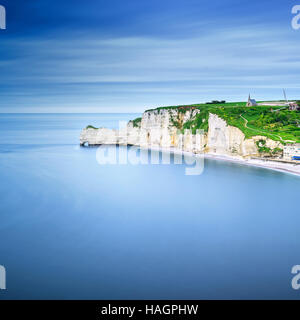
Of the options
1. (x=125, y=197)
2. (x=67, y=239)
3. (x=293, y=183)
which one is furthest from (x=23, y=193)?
(x=293, y=183)

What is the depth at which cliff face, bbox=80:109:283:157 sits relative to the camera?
3875cm

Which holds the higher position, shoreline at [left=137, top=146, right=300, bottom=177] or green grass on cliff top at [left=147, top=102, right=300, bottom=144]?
green grass on cliff top at [left=147, top=102, right=300, bottom=144]

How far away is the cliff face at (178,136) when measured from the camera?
38.8 metres

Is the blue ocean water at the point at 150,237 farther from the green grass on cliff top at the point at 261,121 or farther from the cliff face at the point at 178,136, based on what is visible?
the cliff face at the point at 178,136

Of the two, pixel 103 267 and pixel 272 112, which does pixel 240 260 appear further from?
pixel 272 112

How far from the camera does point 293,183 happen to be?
25.3 m

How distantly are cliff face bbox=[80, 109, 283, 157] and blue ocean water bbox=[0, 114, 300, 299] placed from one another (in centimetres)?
1083

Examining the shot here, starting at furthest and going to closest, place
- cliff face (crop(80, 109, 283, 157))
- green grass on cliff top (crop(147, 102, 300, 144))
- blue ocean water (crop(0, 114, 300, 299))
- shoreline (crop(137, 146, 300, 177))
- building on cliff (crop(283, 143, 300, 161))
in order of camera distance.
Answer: cliff face (crop(80, 109, 283, 157)), green grass on cliff top (crop(147, 102, 300, 144)), building on cliff (crop(283, 143, 300, 161)), shoreline (crop(137, 146, 300, 177)), blue ocean water (crop(0, 114, 300, 299))

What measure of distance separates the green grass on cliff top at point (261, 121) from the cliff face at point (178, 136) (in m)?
0.91

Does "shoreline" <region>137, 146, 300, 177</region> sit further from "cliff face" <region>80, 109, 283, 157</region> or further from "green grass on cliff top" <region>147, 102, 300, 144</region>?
"green grass on cliff top" <region>147, 102, 300, 144</region>

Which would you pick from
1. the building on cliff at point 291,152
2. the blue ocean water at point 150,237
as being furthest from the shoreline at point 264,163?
the blue ocean water at point 150,237

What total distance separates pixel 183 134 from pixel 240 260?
38.9 m

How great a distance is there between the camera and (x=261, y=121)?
4091 cm

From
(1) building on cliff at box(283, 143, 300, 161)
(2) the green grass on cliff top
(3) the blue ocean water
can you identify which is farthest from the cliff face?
(3) the blue ocean water
